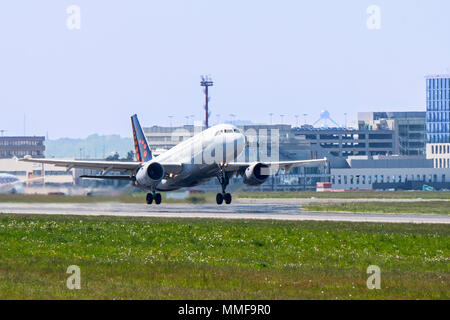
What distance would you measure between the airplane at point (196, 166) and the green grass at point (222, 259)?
57.3 ft

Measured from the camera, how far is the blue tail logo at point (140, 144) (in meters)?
79.4

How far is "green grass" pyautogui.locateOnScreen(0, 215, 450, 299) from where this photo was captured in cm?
2384

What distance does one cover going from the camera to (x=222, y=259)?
31.7 m

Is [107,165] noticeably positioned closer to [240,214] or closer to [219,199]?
[219,199]

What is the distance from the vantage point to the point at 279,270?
2862cm


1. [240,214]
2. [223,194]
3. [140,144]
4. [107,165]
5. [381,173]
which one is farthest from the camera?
[381,173]

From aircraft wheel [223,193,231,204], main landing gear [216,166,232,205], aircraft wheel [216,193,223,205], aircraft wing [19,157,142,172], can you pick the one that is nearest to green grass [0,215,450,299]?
main landing gear [216,166,232,205]

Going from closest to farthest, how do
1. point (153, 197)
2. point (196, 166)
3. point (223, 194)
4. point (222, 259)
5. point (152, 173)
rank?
1. point (222, 259)
2. point (196, 166)
3. point (152, 173)
4. point (223, 194)
5. point (153, 197)

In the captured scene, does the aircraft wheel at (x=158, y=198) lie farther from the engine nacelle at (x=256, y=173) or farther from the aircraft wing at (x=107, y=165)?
the engine nacelle at (x=256, y=173)

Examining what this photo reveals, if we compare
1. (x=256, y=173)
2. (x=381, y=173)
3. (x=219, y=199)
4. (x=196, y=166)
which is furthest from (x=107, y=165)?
(x=381, y=173)

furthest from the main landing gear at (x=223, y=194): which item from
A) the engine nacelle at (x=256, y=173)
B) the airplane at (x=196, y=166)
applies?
the engine nacelle at (x=256, y=173)

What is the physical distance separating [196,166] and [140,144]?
1471 cm
